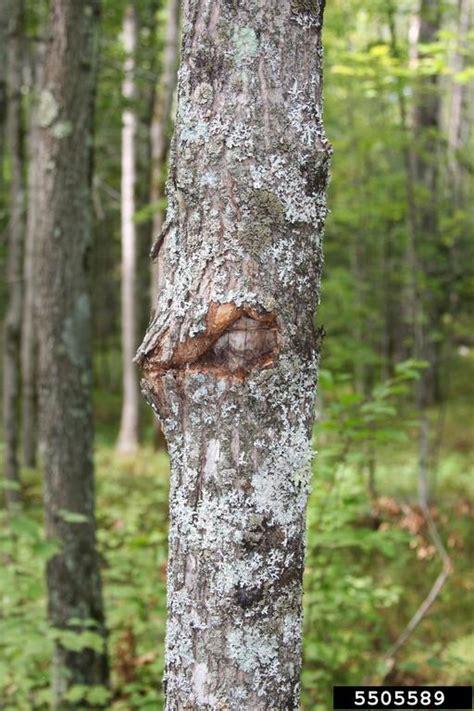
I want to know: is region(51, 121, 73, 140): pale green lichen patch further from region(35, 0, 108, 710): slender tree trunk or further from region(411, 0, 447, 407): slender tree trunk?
region(411, 0, 447, 407): slender tree trunk

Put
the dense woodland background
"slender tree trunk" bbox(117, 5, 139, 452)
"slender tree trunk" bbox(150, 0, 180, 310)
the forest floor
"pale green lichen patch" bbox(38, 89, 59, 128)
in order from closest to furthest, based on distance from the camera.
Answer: the forest floor → the dense woodland background → "pale green lichen patch" bbox(38, 89, 59, 128) → "slender tree trunk" bbox(150, 0, 180, 310) → "slender tree trunk" bbox(117, 5, 139, 452)

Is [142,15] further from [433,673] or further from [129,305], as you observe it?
[433,673]

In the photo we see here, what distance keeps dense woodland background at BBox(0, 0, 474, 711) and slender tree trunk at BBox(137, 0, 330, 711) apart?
1.87m

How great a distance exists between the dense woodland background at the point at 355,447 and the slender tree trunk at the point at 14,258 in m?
0.07

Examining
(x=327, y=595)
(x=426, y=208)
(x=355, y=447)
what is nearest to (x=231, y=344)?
(x=327, y=595)

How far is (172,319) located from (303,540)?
1.95 feet

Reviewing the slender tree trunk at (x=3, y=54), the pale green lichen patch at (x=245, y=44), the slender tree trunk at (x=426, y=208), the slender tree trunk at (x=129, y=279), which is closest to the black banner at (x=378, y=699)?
the pale green lichen patch at (x=245, y=44)

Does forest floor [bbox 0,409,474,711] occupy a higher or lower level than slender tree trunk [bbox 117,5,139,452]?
lower

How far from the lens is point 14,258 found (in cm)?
958

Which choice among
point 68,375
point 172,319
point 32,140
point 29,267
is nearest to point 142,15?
point 32,140

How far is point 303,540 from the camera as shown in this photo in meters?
1.69

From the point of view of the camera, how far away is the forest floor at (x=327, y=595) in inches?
158

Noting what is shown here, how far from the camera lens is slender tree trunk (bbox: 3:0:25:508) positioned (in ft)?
27.8

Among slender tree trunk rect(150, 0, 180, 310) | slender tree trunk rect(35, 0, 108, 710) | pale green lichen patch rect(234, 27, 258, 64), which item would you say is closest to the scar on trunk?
pale green lichen patch rect(234, 27, 258, 64)
